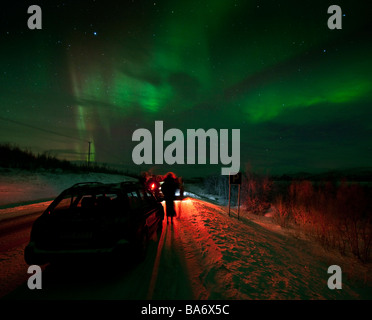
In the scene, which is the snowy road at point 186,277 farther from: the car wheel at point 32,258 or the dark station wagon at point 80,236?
the car wheel at point 32,258

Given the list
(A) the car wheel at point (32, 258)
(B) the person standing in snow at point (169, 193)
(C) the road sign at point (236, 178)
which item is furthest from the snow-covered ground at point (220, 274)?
(C) the road sign at point (236, 178)

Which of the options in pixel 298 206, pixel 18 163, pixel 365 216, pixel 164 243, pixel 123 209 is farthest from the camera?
pixel 18 163

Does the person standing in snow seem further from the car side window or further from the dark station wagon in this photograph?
the dark station wagon

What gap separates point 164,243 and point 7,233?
5399 millimetres

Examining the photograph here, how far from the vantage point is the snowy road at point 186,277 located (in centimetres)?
301

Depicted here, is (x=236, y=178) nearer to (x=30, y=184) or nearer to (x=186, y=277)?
(x=186, y=277)

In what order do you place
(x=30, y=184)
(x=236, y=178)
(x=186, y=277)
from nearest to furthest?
(x=186, y=277), (x=236, y=178), (x=30, y=184)

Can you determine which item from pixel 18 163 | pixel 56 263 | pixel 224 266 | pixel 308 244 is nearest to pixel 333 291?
pixel 224 266

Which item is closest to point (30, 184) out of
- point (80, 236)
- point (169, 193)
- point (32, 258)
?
point (169, 193)

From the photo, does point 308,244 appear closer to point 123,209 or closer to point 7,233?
point 123,209

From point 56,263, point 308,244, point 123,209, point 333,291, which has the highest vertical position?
point 123,209

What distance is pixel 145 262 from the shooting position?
4105 mm

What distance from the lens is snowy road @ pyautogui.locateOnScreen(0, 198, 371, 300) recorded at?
9.87 feet

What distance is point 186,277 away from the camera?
11.5ft
